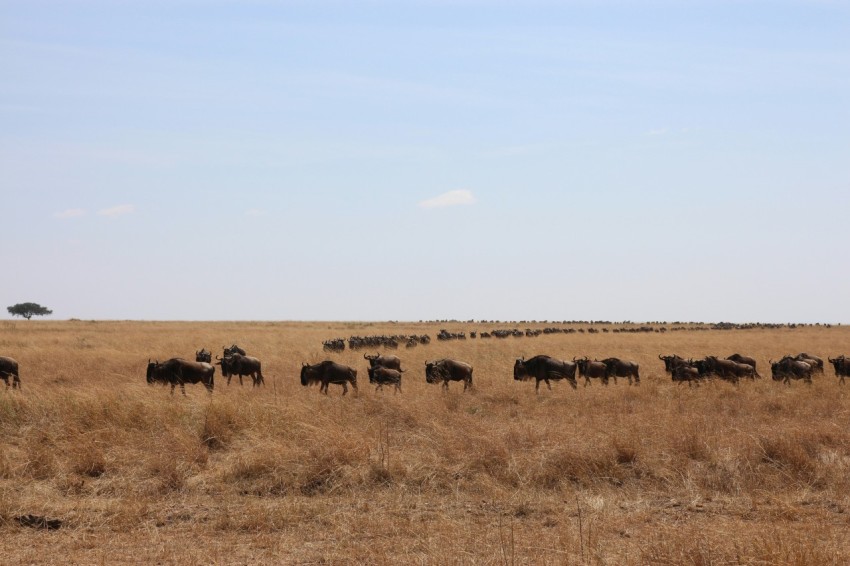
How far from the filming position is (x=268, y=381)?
24.2 meters

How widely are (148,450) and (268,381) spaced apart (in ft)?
46.1

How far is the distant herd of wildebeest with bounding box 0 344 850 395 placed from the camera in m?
20.1

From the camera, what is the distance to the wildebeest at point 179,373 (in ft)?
64.8

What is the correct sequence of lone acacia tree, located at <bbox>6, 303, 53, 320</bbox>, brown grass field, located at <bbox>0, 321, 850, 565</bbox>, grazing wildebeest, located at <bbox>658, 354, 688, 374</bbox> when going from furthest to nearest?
lone acacia tree, located at <bbox>6, 303, 53, 320</bbox>
grazing wildebeest, located at <bbox>658, 354, 688, 374</bbox>
brown grass field, located at <bbox>0, 321, 850, 565</bbox>

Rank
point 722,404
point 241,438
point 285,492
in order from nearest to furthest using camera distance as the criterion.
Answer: point 285,492
point 241,438
point 722,404

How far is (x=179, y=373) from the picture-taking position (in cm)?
1984

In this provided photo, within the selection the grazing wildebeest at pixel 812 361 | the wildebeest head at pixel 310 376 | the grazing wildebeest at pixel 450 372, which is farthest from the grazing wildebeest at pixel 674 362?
the wildebeest head at pixel 310 376

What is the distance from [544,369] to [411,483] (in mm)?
13143

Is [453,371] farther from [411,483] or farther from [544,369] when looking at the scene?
[411,483]

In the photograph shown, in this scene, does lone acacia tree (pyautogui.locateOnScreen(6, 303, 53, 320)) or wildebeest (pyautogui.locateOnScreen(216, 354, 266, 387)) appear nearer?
wildebeest (pyautogui.locateOnScreen(216, 354, 266, 387))

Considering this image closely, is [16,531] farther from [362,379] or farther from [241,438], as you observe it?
[362,379]

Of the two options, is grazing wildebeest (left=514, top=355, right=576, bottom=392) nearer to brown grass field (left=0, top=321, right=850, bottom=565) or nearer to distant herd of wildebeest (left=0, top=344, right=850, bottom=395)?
distant herd of wildebeest (left=0, top=344, right=850, bottom=395)

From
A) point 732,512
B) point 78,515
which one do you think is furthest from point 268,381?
point 732,512

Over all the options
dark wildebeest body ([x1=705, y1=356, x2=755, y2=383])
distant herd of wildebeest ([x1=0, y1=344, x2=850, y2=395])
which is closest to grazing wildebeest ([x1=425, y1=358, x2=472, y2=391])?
distant herd of wildebeest ([x1=0, y1=344, x2=850, y2=395])
